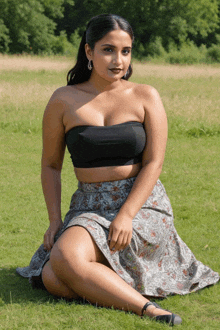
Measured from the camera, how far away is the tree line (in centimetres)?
4688

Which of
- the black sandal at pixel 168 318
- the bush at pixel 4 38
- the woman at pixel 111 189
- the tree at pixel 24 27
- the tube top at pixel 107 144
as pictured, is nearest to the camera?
the black sandal at pixel 168 318

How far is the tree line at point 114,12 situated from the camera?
4688cm

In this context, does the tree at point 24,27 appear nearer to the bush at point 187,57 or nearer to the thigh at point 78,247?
the bush at point 187,57

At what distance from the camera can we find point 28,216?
224 inches

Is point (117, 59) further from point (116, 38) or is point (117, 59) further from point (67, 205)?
point (67, 205)

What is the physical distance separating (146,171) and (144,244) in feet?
1.45

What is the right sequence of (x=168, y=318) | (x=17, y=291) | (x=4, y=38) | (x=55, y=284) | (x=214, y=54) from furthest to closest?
(x=4, y=38) → (x=214, y=54) → (x=17, y=291) → (x=55, y=284) → (x=168, y=318)

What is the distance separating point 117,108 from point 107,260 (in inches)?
37.5

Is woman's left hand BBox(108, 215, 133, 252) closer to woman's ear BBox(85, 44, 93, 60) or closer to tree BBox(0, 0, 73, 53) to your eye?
woman's ear BBox(85, 44, 93, 60)

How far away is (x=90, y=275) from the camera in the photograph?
3061mm

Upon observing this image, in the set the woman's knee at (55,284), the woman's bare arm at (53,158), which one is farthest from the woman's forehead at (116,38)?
the woman's knee at (55,284)

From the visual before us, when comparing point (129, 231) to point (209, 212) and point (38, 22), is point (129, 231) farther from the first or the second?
point (38, 22)

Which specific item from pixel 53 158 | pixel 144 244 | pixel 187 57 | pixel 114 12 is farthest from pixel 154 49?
pixel 144 244

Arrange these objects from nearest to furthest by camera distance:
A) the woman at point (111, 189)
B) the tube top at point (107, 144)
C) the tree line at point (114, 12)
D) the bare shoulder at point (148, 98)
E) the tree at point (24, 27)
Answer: the woman at point (111, 189) → the tube top at point (107, 144) → the bare shoulder at point (148, 98) → the tree at point (24, 27) → the tree line at point (114, 12)
